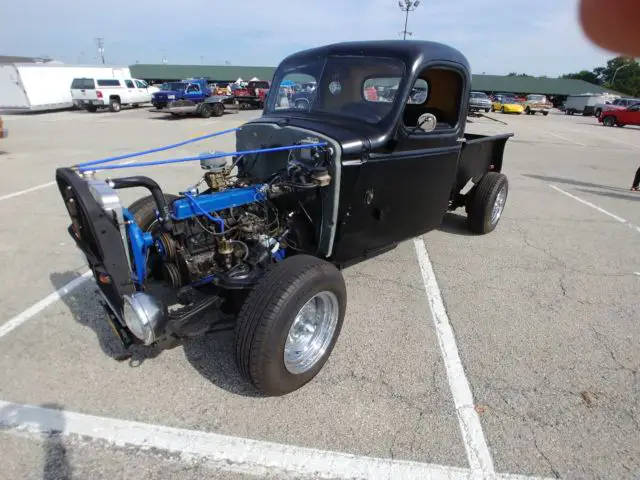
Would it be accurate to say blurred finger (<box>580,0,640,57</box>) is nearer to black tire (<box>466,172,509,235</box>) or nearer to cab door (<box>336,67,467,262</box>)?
cab door (<box>336,67,467,262</box>)

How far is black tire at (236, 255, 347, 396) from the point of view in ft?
8.45

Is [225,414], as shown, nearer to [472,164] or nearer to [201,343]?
[201,343]

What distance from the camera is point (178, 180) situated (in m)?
8.09

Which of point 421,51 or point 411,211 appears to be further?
point 411,211

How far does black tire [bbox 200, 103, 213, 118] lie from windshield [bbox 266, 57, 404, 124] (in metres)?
18.9

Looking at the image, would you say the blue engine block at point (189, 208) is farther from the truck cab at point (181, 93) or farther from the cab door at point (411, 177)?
the truck cab at point (181, 93)

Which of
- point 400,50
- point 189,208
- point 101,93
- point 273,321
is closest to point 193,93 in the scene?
point 101,93

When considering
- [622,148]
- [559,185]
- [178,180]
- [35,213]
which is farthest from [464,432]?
[622,148]

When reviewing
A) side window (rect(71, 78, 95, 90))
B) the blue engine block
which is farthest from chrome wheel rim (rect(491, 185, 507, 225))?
side window (rect(71, 78, 95, 90))

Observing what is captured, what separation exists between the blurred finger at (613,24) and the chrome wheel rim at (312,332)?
2.35 metres

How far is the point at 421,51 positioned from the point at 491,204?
2.54 metres

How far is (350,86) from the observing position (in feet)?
12.7

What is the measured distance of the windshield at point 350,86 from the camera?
3.68 m

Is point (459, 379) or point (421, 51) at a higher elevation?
point (421, 51)
